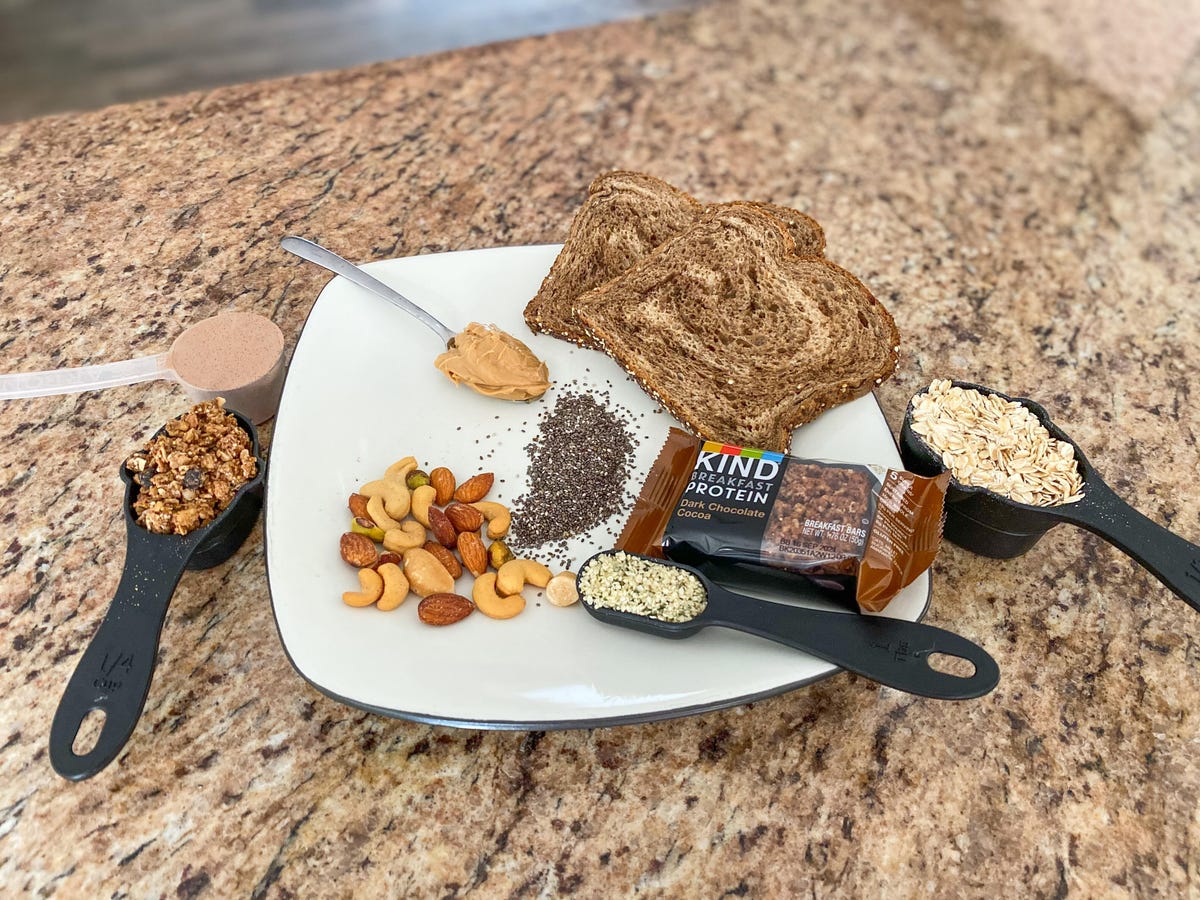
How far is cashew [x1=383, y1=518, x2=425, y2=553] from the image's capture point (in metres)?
1.21

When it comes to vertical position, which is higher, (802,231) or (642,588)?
(802,231)

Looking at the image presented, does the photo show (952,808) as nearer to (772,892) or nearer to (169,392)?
Result: (772,892)

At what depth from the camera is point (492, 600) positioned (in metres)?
1.16

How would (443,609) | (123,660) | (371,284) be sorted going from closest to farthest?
(123,660)
(443,609)
(371,284)

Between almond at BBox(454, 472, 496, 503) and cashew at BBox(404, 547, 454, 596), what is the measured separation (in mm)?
137

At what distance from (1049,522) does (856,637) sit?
0.37 meters

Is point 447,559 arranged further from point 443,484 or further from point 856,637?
point 856,637

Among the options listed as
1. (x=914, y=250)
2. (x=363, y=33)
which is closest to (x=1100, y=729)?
(x=914, y=250)

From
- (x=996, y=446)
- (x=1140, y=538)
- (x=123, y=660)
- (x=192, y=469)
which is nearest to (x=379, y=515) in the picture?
(x=192, y=469)

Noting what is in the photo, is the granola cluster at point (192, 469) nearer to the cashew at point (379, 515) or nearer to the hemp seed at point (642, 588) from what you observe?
the cashew at point (379, 515)

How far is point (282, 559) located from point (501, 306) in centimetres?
63

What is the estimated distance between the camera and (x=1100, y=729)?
1157mm

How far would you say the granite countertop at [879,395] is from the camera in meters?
1.03

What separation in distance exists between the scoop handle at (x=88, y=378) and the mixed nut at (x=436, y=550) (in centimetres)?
43
